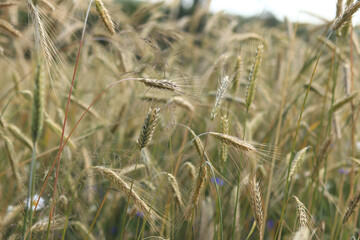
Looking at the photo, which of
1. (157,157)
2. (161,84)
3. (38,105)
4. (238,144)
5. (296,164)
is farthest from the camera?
(157,157)

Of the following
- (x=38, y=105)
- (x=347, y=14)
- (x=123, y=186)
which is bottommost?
(x=123, y=186)

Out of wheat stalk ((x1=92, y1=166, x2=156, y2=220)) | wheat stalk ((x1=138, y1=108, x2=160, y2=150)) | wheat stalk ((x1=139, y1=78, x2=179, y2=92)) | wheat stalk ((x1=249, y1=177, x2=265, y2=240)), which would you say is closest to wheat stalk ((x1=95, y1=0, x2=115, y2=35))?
wheat stalk ((x1=139, y1=78, x2=179, y2=92))

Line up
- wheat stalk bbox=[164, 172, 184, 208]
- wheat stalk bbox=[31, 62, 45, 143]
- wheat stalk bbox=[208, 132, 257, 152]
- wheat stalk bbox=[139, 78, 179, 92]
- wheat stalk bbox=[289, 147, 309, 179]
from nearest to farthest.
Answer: wheat stalk bbox=[31, 62, 45, 143]
wheat stalk bbox=[208, 132, 257, 152]
wheat stalk bbox=[139, 78, 179, 92]
wheat stalk bbox=[164, 172, 184, 208]
wheat stalk bbox=[289, 147, 309, 179]

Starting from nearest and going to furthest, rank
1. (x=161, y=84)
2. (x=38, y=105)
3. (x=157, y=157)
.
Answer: (x=38, y=105), (x=161, y=84), (x=157, y=157)

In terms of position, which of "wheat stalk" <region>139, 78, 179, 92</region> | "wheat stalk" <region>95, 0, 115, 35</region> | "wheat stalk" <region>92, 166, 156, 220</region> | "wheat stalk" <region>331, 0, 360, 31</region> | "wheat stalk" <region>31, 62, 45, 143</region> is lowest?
"wheat stalk" <region>92, 166, 156, 220</region>

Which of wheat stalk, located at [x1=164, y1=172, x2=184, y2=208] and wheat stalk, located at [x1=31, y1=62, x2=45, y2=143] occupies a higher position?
wheat stalk, located at [x1=31, y1=62, x2=45, y2=143]

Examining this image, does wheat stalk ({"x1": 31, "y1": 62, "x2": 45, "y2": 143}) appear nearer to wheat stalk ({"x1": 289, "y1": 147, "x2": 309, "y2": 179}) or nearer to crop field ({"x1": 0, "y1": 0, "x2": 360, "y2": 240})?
crop field ({"x1": 0, "y1": 0, "x2": 360, "y2": 240})

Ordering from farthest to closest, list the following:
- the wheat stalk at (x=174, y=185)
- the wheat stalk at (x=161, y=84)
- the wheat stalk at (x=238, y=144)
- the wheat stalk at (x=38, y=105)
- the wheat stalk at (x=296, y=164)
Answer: the wheat stalk at (x=296, y=164) → the wheat stalk at (x=174, y=185) → the wheat stalk at (x=161, y=84) → the wheat stalk at (x=238, y=144) → the wheat stalk at (x=38, y=105)

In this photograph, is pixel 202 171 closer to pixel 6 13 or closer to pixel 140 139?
pixel 140 139

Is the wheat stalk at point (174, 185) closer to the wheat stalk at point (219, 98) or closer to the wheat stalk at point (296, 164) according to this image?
the wheat stalk at point (219, 98)

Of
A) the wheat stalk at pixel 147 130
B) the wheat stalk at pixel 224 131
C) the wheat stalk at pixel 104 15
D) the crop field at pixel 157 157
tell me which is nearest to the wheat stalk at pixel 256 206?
the crop field at pixel 157 157

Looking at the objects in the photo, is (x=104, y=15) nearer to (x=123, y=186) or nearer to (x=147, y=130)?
(x=147, y=130)

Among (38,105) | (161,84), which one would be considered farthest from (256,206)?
(38,105)

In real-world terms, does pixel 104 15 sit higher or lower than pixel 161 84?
higher
